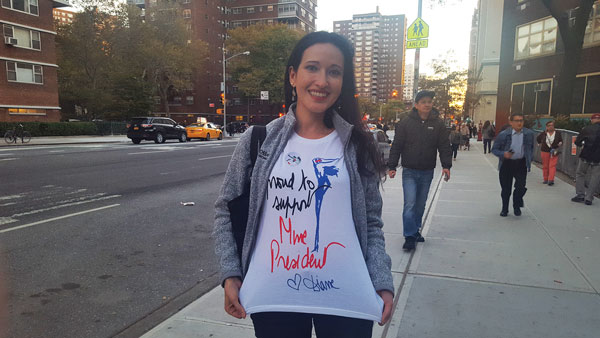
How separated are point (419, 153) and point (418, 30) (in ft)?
36.6

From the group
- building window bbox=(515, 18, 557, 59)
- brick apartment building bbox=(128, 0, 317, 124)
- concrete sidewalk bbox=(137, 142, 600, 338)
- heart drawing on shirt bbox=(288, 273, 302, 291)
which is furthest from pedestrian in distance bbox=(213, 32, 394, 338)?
brick apartment building bbox=(128, 0, 317, 124)

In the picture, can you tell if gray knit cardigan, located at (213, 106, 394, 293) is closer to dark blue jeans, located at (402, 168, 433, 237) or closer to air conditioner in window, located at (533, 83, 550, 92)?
dark blue jeans, located at (402, 168, 433, 237)

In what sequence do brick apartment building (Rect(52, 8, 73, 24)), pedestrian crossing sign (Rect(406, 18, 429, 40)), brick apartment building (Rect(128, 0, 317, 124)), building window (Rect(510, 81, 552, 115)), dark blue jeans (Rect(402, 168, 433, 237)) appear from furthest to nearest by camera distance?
brick apartment building (Rect(128, 0, 317, 124))
brick apartment building (Rect(52, 8, 73, 24))
building window (Rect(510, 81, 552, 115))
pedestrian crossing sign (Rect(406, 18, 429, 40))
dark blue jeans (Rect(402, 168, 433, 237))

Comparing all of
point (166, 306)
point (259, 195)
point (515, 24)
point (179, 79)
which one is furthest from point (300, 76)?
point (179, 79)

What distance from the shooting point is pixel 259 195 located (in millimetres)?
1562

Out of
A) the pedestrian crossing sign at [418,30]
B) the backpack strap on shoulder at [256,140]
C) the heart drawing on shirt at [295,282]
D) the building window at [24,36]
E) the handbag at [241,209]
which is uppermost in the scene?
the building window at [24,36]

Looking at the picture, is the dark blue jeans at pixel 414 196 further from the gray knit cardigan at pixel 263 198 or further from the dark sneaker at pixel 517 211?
the gray knit cardigan at pixel 263 198

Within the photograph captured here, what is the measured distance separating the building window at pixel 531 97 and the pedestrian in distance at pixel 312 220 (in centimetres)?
2643

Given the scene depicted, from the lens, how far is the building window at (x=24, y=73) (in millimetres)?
32250

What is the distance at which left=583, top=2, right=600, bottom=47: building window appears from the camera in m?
20.7

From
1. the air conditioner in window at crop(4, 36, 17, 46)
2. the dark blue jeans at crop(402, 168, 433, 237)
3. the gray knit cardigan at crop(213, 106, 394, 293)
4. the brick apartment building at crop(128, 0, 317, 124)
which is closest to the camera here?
the gray knit cardigan at crop(213, 106, 394, 293)

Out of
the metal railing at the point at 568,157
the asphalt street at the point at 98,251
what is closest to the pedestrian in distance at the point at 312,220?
the asphalt street at the point at 98,251

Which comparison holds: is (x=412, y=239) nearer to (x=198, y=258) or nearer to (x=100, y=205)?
(x=198, y=258)

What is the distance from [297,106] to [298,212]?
0.51 meters
